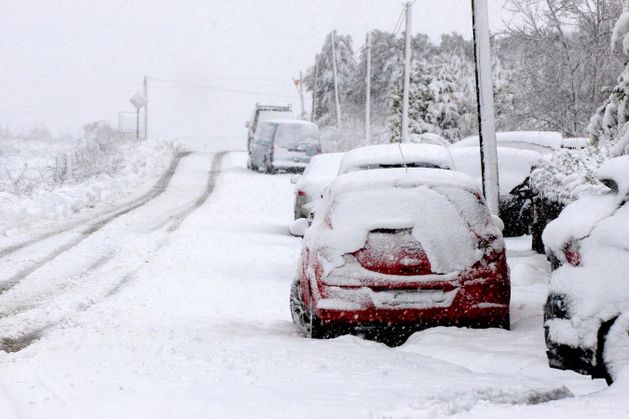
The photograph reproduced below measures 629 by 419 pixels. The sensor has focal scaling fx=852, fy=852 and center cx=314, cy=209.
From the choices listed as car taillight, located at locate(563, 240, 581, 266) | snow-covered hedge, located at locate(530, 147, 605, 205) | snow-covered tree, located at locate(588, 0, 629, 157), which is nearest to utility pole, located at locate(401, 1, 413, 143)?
snow-covered hedge, located at locate(530, 147, 605, 205)

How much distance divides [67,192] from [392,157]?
1212 centimetres

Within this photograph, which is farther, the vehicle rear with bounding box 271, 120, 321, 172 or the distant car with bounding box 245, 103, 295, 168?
the distant car with bounding box 245, 103, 295, 168

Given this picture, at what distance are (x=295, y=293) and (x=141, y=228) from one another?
8.78 metres

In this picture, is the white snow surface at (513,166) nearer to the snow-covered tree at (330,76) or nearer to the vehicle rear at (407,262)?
the vehicle rear at (407,262)

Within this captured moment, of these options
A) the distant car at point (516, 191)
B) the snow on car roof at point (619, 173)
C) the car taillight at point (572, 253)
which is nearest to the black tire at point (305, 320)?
the car taillight at point (572, 253)

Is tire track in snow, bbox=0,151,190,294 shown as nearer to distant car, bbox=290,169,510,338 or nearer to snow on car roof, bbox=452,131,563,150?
distant car, bbox=290,169,510,338

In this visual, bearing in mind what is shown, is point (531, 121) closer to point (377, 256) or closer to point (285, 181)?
point (285, 181)

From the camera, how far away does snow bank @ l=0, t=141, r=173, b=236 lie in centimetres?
1686

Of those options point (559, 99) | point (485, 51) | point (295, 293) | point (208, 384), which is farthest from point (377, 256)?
point (559, 99)

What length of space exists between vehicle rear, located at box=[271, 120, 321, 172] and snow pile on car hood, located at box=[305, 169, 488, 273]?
74.1ft

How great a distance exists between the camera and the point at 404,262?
6613 millimetres

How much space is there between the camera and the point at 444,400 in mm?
4445

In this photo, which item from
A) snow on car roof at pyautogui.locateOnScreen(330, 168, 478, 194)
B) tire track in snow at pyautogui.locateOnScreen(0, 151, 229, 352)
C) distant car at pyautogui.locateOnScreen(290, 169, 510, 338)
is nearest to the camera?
distant car at pyautogui.locateOnScreen(290, 169, 510, 338)

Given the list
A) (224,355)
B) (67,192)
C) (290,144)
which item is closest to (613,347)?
(224,355)
